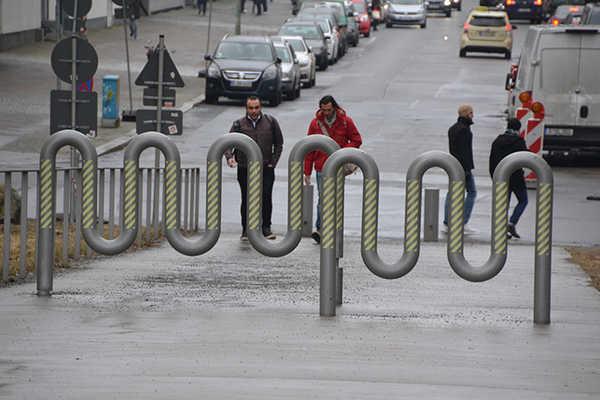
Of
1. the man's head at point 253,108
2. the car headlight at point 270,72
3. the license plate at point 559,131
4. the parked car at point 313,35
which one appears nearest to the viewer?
the man's head at point 253,108

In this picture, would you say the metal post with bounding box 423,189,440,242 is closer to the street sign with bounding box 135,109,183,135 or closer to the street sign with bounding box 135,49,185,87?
the street sign with bounding box 135,109,183,135

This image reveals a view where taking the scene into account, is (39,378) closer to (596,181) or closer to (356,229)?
(356,229)

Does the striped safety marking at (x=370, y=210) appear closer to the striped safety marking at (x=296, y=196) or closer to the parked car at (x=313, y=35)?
the striped safety marking at (x=296, y=196)

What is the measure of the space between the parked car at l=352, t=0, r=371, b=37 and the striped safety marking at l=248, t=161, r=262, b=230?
190 ft

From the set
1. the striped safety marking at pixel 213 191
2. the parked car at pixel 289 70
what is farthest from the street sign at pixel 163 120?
the parked car at pixel 289 70

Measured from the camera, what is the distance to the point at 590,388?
908 centimetres

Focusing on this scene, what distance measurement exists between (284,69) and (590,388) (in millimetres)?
33801

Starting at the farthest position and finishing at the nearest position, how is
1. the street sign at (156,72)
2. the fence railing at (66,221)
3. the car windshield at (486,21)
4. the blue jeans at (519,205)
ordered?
1. the car windshield at (486,21)
2. the street sign at (156,72)
3. the blue jeans at (519,205)
4. the fence railing at (66,221)

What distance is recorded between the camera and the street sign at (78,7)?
20391 millimetres

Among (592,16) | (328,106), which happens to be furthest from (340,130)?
(592,16)

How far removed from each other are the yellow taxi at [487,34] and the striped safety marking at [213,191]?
49063 millimetres

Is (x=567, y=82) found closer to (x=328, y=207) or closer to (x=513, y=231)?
(x=513, y=231)

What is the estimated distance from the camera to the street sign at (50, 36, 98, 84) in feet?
61.7

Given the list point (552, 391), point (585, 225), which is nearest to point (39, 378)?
point (552, 391)
